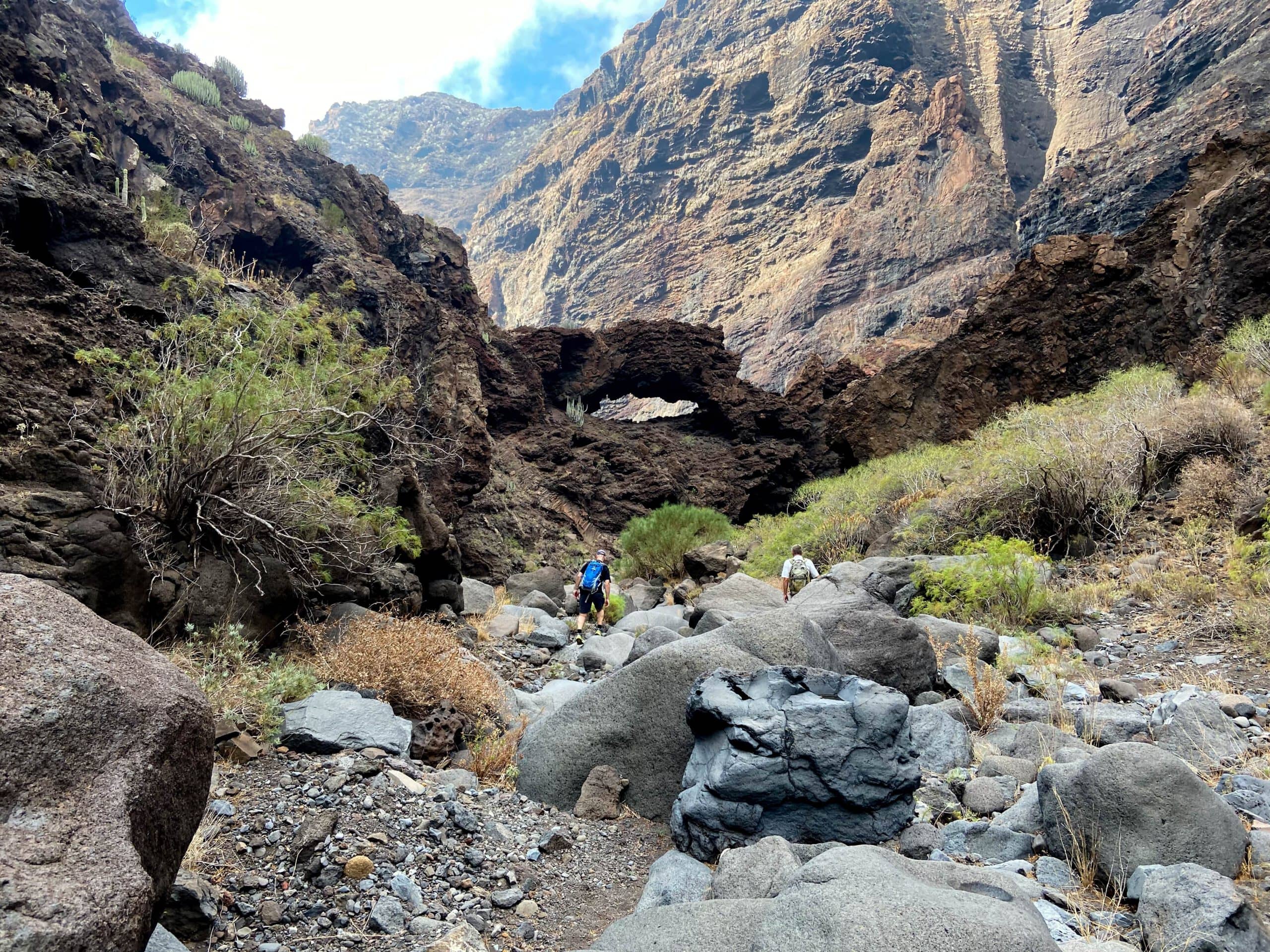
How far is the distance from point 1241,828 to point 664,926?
7.23 ft

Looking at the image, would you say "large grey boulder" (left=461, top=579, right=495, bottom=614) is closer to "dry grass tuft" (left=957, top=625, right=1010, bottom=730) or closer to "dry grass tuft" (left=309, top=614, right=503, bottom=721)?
"dry grass tuft" (left=309, top=614, right=503, bottom=721)

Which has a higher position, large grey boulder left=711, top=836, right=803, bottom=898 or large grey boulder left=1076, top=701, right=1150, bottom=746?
large grey boulder left=1076, top=701, right=1150, bottom=746

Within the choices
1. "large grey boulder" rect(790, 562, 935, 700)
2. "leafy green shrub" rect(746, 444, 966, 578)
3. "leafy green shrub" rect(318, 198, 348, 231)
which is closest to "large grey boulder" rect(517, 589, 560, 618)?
"leafy green shrub" rect(746, 444, 966, 578)

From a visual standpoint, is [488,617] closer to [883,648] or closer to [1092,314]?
[883,648]

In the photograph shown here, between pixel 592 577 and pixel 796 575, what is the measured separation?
10.2 ft

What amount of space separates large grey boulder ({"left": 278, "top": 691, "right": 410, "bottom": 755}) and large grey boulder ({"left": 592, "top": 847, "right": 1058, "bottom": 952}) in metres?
1.96

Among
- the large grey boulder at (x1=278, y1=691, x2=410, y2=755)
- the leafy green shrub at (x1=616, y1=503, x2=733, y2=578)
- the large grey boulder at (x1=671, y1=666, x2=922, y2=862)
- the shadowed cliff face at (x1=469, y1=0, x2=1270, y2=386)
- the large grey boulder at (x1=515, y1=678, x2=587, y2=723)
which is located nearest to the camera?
the large grey boulder at (x1=671, y1=666, x2=922, y2=862)

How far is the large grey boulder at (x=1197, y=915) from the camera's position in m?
2.12

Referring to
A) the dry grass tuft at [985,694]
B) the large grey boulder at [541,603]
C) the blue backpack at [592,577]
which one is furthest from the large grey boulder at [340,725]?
the large grey boulder at [541,603]

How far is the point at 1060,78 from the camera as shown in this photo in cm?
6400

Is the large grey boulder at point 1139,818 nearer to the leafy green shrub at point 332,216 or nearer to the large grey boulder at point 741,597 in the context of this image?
the large grey boulder at point 741,597

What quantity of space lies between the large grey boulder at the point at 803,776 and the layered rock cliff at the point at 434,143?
13965 cm

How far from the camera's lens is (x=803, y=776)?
347 cm

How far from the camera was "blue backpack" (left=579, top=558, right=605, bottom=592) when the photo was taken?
11.0 metres
